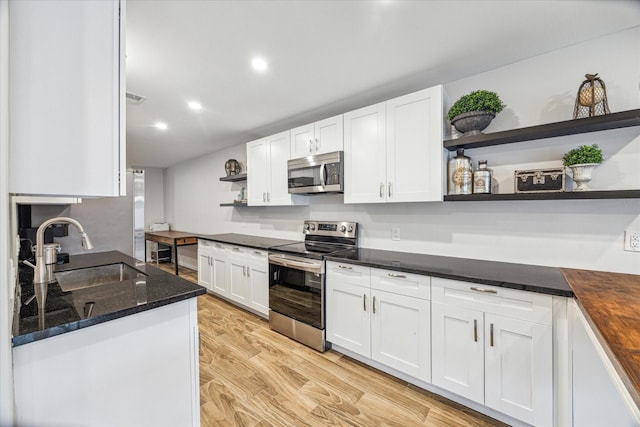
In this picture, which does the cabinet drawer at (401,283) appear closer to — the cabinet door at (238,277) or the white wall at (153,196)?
the cabinet door at (238,277)

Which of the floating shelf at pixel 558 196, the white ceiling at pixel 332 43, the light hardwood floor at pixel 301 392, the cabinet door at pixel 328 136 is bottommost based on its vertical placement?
the light hardwood floor at pixel 301 392

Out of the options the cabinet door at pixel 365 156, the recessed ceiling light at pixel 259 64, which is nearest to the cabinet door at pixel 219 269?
the cabinet door at pixel 365 156

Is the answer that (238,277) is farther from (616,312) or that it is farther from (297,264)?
(616,312)

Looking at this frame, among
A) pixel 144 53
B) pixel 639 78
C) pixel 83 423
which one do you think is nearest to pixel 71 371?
pixel 83 423

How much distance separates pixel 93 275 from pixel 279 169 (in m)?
2.00

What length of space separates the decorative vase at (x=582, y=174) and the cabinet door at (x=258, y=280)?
104 inches

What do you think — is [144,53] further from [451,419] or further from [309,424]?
[451,419]

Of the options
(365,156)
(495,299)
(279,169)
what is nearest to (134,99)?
(279,169)

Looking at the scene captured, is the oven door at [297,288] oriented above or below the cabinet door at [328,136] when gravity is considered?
below

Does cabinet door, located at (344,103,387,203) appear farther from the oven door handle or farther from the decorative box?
the decorative box

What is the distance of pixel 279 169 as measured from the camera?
10.6ft

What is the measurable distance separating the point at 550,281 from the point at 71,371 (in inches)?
91.2

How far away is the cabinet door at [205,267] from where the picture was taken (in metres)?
3.88

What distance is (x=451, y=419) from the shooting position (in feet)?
5.59
